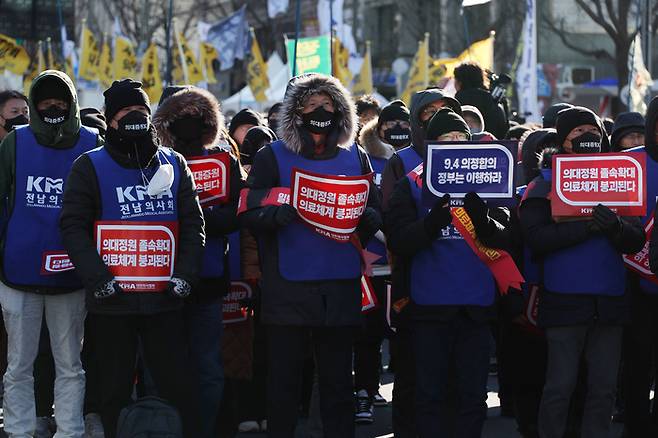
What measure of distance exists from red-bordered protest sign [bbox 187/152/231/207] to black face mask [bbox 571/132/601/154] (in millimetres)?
1952

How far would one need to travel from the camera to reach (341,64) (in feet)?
91.2

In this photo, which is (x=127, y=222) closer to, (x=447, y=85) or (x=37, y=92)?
(x=37, y=92)

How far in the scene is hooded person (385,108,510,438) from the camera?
6.97 m

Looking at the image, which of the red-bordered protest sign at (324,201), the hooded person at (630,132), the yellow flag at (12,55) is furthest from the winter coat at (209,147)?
the yellow flag at (12,55)

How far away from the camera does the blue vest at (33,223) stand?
7.12 metres

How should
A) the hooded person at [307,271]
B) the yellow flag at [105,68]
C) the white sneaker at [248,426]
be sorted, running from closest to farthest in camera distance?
the hooded person at [307,271] < the white sneaker at [248,426] < the yellow flag at [105,68]

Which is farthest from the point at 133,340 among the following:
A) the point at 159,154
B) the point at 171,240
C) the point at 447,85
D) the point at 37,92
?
the point at 447,85

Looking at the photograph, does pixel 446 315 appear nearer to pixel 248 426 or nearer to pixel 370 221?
pixel 370 221

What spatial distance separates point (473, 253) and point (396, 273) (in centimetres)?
49

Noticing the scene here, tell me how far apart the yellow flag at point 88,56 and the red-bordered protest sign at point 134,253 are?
2465 centimetres

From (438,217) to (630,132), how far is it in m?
2.02

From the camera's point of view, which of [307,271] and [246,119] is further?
[246,119]

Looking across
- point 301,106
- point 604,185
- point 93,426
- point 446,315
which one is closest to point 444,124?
point 301,106

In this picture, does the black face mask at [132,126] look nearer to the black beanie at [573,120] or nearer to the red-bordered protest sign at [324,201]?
the red-bordered protest sign at [324,201]
